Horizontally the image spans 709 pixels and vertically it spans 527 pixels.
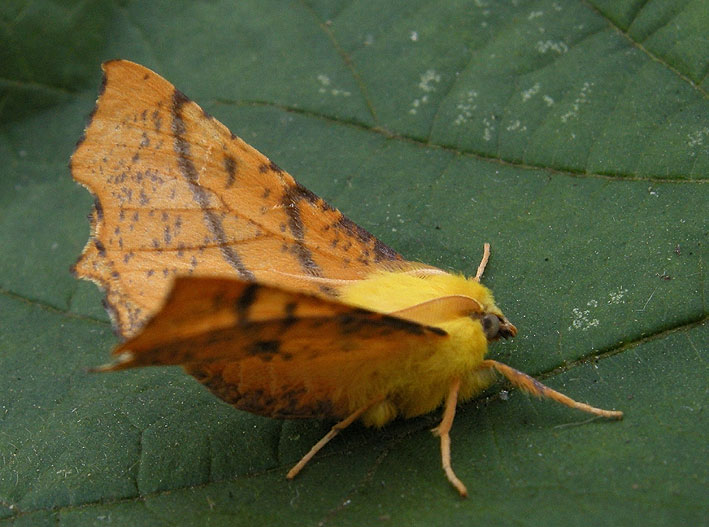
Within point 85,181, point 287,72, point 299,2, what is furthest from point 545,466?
point 299,2

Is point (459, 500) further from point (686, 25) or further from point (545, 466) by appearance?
point (686, 25)

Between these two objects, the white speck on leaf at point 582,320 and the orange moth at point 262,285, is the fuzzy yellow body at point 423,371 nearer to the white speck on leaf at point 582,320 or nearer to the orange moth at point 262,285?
the orange moth at point 262,285

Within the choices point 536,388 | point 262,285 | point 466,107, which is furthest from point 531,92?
point 262,285

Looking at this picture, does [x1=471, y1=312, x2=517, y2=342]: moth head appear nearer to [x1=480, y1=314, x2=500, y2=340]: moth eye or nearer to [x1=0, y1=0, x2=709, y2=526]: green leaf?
[x1=480, y1=314, x2=500, y2=340]: moth eye

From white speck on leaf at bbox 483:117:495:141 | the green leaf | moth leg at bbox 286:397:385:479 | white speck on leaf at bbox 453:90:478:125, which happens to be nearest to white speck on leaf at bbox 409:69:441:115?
the green leaf

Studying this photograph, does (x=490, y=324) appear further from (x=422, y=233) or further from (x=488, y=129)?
(x=488, y=129)

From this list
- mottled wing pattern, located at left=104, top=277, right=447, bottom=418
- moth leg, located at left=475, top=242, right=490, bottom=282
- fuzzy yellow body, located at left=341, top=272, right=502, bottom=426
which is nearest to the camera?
mottled wing pattern, located at left=104, top=277, right=447, bottom=418
